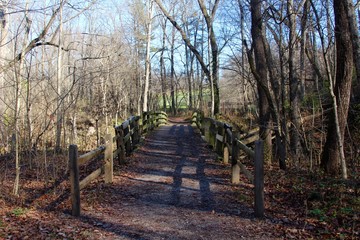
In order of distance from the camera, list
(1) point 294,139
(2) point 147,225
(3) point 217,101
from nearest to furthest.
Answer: (2) point 147,225 < (1) point 294,139 < (3) point 217,101

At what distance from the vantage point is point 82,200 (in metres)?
6.26

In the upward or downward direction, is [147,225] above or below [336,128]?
below

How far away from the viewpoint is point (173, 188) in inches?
291

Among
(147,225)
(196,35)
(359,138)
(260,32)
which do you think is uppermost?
(196,35)

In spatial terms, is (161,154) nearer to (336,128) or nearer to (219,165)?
(219,165)

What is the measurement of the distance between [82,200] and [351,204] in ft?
15.1

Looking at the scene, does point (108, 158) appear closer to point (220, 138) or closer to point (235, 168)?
point (235, 168)

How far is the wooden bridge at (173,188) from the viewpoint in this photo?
523cm

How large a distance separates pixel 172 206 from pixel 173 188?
4.21 feet

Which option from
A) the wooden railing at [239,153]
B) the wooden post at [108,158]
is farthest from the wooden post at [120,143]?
the wooden railing at [239,153]

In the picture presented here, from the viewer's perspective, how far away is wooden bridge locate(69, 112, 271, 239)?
5227mm

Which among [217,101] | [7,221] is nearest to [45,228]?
[7,221]

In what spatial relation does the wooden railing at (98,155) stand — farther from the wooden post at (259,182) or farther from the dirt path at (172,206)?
the wooden post at (259,182)

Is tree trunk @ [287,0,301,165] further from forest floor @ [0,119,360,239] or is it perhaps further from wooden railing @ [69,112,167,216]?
wooden railing @ [69,112,167,216]
